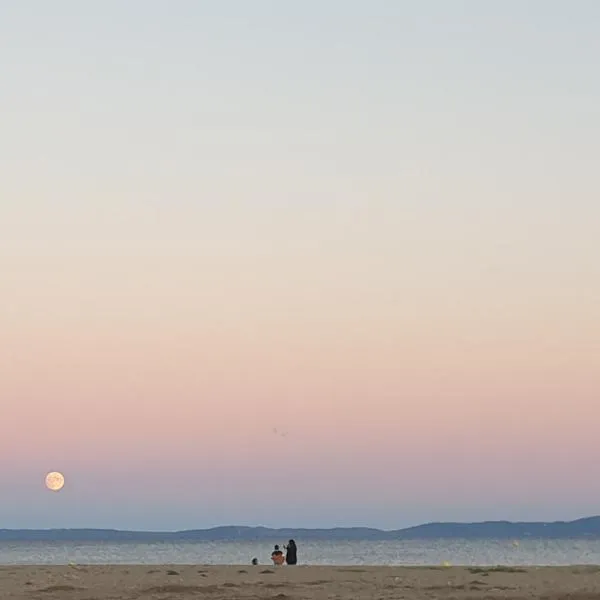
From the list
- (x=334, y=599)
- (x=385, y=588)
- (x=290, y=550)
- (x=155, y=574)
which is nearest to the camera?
(x=334, y=599)

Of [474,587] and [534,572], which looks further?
[534,572]

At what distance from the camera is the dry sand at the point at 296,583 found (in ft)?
91.7

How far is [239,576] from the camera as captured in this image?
35406mm

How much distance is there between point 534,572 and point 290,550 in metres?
16.7

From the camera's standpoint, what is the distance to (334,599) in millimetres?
26938

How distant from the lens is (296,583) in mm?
31656

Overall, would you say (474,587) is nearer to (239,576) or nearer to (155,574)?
(239,576)

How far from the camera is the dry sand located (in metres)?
27.9

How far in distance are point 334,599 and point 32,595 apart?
7.77 m

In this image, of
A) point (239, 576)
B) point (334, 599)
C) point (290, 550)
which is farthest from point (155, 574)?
point (290, 550)

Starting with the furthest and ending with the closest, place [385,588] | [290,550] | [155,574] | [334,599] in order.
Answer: [290,550] → [155,574] → [385,588] → [334,599]

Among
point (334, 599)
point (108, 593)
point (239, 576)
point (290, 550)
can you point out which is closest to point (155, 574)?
point (239, 576)

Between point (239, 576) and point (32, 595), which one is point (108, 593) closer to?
point (32, 595)

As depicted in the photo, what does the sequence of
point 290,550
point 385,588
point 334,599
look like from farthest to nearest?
point 290,550, point 385,588, point 334,599
